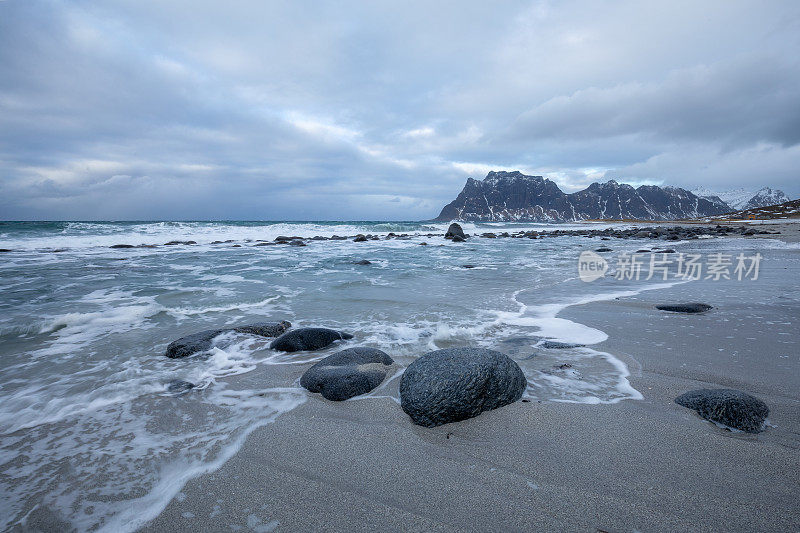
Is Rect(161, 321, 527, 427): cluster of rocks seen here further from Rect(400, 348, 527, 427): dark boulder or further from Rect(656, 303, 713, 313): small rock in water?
Rect(656, 303, 713, 313): small rock in water

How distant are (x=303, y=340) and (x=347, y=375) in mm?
1437

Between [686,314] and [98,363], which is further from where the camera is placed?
[686,314]

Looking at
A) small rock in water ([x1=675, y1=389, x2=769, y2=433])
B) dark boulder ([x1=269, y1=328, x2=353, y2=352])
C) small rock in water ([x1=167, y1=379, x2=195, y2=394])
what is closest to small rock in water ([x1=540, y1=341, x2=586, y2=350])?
small rock in water ([x1=675, y1=389, x2=769, y2=433])

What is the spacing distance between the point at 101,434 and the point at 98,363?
5.96 feet

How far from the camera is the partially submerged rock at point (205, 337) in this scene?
4156 mm

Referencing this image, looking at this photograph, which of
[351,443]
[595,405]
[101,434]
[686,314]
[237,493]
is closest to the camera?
[237,493]

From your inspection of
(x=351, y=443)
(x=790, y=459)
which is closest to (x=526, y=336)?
(x=790, y=459)

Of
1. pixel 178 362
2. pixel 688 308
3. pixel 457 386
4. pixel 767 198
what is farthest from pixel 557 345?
pixel 767 198

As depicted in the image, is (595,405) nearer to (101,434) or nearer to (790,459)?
(790,459)

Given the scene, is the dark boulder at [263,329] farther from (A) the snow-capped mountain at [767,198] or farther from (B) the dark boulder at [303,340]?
(A) the snow-capped mountain at [767,198]

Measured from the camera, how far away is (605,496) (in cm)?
180

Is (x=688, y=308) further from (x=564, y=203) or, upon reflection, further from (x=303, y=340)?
(x=564, y=203)

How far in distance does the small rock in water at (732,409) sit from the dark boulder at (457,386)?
1.25 m

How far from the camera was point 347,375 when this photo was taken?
3.20 m
